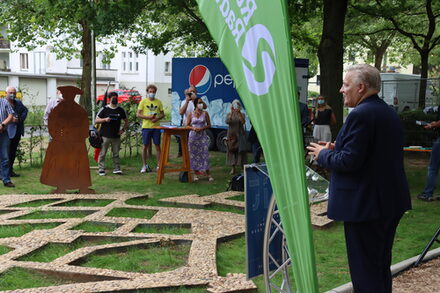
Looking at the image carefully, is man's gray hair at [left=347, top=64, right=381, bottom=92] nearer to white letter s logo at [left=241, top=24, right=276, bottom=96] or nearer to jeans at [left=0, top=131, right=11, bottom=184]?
white letter s logo at [left=241, top=24, right=276, bottom=96]

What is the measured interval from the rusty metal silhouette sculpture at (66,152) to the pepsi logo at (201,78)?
8372 millimetres

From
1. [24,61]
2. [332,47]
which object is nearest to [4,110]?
[332,47]

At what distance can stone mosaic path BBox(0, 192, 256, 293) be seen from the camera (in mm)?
5215

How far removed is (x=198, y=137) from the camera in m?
12.1

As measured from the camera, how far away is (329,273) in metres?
5.93

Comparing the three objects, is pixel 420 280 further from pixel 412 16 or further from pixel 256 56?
pixel 412 16

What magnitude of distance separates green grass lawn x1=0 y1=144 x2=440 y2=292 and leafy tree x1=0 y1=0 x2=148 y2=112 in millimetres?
3466

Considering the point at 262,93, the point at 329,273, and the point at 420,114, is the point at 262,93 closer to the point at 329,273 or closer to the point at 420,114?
the point at 329,273

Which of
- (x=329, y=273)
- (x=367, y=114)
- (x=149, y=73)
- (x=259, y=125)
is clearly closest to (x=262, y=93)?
(x=259, y=125)

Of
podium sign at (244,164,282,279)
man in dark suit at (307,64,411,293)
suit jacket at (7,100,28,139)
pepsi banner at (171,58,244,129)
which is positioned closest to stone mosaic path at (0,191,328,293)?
podium sign at (244,164,282,279)

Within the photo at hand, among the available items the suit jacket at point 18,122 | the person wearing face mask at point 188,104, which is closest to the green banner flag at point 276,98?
the person wearing face mask at point 188,104

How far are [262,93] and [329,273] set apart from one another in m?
3.62

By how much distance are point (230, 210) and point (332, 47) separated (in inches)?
226

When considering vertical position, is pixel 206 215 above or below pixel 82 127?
below
